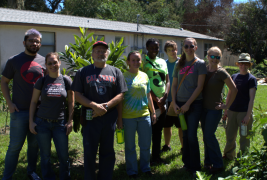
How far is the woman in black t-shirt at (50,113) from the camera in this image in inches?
132

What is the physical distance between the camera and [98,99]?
3307 mm

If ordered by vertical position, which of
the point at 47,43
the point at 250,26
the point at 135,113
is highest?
the point at 250,26

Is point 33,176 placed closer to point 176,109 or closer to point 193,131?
point 176,109

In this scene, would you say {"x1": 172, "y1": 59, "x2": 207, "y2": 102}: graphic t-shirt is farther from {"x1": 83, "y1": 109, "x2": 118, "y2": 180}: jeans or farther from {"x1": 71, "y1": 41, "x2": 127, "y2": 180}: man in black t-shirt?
{"x1": 83, "y1": 109, "x2": 118, "y2": 180}: jeans

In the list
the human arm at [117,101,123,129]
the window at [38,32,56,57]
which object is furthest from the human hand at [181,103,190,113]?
the window at [38,32,56,57]

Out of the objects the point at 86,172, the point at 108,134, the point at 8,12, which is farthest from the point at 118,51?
the point at 8,12

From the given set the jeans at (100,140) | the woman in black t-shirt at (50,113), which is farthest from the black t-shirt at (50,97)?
the jeans at (100,140)

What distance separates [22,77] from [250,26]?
26.0 metres

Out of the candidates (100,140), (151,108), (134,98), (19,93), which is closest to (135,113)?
(134,98)

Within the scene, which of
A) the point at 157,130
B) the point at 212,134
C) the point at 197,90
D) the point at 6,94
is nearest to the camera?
the point at 6,94

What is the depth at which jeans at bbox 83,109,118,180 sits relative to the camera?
3338mm

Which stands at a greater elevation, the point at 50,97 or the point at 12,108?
the point at 50,97

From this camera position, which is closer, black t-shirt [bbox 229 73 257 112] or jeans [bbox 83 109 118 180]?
jeans [bbox 83 109 118 180]

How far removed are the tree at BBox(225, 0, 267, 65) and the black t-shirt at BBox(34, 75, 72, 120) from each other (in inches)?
998
